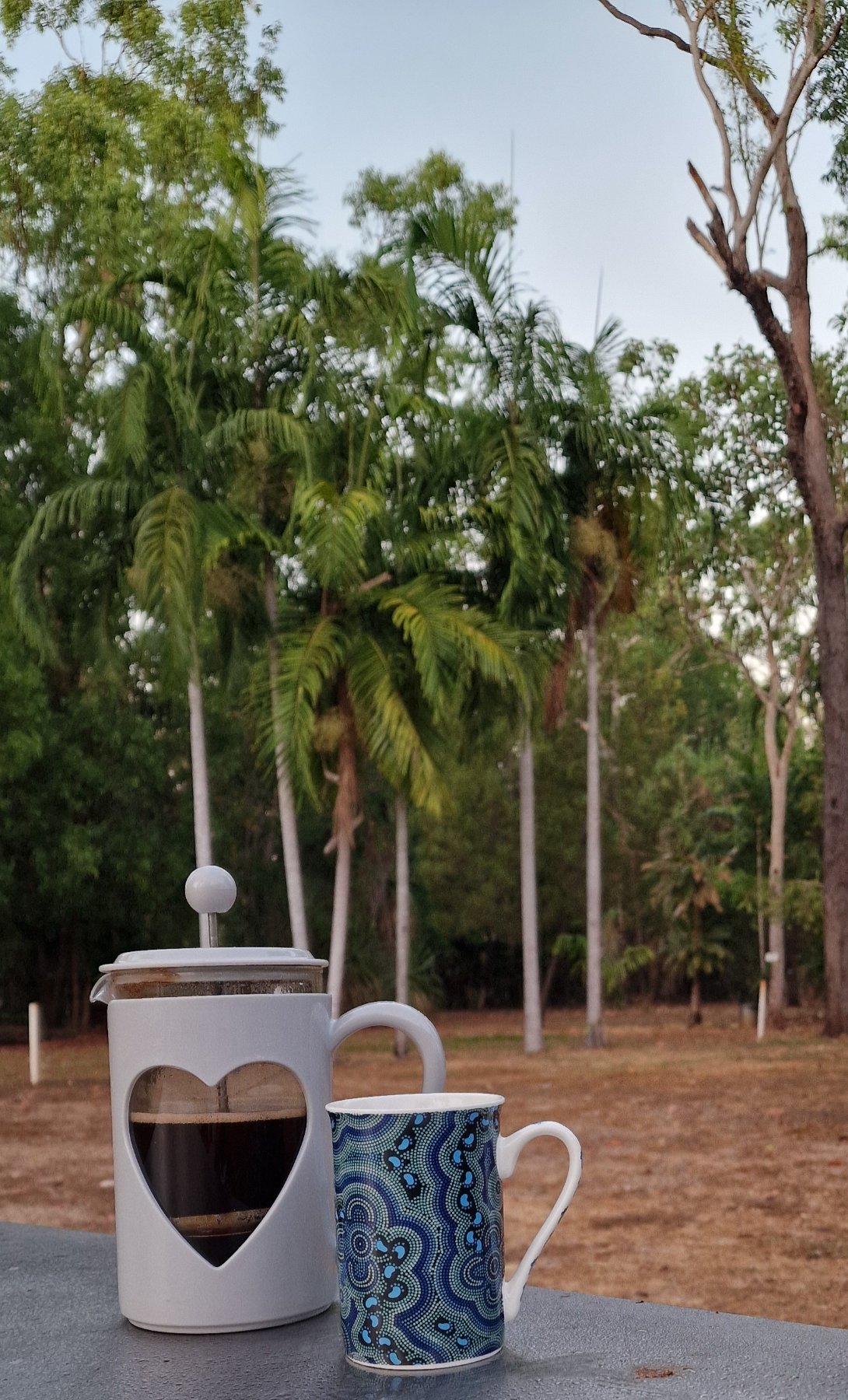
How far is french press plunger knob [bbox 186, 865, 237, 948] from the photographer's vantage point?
76 cm

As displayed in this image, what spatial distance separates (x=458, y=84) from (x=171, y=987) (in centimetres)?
1663

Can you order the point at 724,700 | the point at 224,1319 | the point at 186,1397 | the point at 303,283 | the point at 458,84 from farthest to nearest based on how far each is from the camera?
1. the point at 724,700
2. the point at 458,84
3. the point at 303,283
4. the point at 224,1319
5. the point at 186,1397

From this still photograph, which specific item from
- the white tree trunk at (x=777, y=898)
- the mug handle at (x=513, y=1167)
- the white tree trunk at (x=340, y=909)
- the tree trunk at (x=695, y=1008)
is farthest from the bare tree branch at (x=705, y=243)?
the tree trunk at (x=695, y=1008)

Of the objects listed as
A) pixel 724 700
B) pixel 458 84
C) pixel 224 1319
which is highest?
pixel 458 84

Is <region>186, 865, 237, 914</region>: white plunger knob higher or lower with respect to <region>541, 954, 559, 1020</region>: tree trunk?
higher

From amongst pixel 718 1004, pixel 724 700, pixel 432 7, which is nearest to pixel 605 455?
pixel 432 7

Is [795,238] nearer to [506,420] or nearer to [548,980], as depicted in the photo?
[506,420]

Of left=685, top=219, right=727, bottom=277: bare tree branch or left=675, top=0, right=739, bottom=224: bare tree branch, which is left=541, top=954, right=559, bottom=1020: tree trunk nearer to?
left=685, top=219, right=727, bottom=277: bare tree branch

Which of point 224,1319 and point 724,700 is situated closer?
point 224,1319

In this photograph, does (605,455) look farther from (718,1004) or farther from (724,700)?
(724,700)

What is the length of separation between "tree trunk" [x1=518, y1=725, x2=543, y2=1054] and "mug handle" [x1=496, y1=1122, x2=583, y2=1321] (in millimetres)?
10980

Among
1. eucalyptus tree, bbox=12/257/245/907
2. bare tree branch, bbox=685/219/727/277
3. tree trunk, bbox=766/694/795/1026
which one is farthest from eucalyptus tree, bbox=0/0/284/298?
tree trunk, bbox=766/694/795/1026

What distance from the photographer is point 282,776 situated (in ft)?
32.7

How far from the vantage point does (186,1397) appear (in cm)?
59
